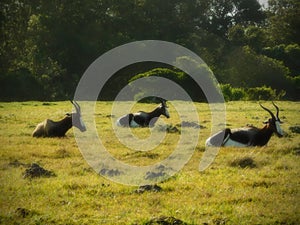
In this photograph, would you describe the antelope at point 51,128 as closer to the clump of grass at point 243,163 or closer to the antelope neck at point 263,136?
the antelope neck at point 263,136

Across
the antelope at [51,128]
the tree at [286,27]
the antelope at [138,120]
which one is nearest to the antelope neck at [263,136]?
the antelope at [138,120]

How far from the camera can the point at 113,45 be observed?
55.0m

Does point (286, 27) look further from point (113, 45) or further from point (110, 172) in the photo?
point (110, 172)

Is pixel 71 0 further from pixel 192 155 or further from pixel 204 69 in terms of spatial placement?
pixel 192 155

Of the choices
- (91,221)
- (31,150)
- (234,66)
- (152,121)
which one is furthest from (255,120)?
A: (234,66)

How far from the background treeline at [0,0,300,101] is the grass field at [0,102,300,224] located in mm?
27234

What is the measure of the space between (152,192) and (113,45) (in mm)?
46456

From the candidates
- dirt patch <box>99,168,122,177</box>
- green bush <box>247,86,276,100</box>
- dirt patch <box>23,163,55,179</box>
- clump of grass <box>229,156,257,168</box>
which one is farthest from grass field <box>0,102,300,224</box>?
green bush <box>247,86,276,100</box>

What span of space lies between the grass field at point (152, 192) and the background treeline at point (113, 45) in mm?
27234

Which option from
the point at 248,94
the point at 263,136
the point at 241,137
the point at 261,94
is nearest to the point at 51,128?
the point at 241,137

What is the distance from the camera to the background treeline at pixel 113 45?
1802 inches

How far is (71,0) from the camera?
54.8m

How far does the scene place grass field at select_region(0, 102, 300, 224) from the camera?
839 cm

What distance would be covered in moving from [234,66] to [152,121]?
3465 centimetres
